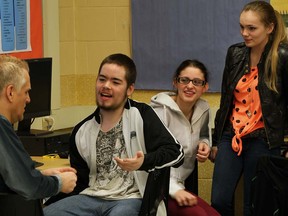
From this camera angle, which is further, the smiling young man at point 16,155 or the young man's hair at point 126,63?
the young man's hair at point 126,63

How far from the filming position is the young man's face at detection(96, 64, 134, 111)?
305 centimetres

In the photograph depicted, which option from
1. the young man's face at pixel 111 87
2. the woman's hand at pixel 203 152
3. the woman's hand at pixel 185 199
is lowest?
the woman's hand at pixel 185 199

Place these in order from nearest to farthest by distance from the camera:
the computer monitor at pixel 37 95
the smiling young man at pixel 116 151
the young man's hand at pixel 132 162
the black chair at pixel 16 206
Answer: the black chair at pixel 16 206, the young man's hand at pixel 132 162, the smiling young man at pixel 116 151, the computer monitor at pixel 37 95

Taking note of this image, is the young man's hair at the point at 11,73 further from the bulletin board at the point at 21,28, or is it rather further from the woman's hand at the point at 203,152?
the bulletin board at the point at 21,28

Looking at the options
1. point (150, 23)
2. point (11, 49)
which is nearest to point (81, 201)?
point (11, 49)

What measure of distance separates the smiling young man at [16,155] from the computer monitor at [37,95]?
4.11ft

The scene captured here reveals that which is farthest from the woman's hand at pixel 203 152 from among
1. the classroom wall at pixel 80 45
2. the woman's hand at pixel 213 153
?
the classroom wall at pixel 80 45

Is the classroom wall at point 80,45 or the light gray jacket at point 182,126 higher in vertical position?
the classroom wall at point 80,45

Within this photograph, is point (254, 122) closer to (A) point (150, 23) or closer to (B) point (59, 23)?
(A) point (150, 23)

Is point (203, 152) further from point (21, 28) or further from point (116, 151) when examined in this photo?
point (21, 28)

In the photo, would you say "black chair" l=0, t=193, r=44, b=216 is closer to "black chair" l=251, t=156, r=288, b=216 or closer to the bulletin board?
"black chair" l=251, t=156, r=288, b=216

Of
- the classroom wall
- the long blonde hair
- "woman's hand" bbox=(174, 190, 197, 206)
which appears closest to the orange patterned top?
the long blonde hair

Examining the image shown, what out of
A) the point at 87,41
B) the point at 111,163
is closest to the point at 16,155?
the point at 111,163

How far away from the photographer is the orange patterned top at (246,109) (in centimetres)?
344
